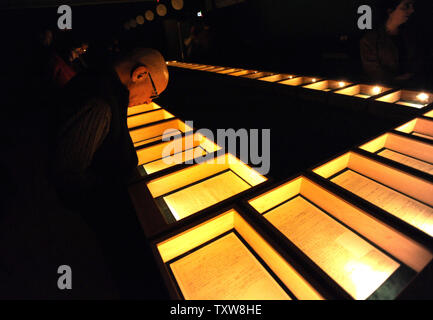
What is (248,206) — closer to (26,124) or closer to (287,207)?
(287,207)

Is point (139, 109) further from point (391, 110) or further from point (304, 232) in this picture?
point (391, 110)

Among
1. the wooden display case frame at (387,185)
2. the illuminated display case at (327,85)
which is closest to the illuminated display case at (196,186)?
the wooden display case frame at (387,185)

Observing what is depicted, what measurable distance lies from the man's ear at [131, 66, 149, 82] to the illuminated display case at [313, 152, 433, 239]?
1263 millimetres

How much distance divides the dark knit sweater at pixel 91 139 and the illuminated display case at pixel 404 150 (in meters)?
1.73

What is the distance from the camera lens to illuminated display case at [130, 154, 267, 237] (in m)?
1.37

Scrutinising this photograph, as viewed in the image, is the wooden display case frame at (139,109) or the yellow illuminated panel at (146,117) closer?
the yellow illuminated panel at (146,117)

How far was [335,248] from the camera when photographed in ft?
3.50

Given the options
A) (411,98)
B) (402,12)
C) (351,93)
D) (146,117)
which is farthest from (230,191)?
(402,12)

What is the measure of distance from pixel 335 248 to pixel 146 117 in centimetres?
255

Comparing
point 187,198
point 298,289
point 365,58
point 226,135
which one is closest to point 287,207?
point 298,289

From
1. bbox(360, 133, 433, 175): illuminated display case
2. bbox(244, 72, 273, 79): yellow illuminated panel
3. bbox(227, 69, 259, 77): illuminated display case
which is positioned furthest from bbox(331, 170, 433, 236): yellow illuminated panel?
bbox(227, 69, 259, 77): illuminated display case

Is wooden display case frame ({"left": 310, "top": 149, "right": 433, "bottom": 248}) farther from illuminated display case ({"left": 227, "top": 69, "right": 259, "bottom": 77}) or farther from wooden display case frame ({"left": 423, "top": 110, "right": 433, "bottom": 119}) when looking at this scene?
illuminated display case ({"left": 227, "top": 69, "right": 259, "bottom": 77})

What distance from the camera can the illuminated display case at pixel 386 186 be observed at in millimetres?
1159

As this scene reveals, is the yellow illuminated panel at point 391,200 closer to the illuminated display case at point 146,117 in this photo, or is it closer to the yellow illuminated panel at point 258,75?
the illuminated display case at point 146,117
